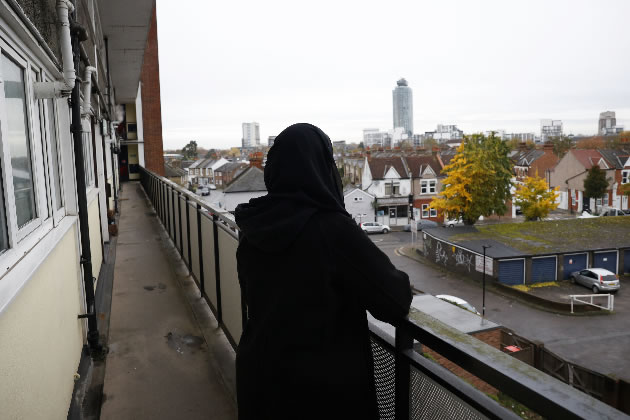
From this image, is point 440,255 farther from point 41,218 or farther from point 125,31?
point 41,218

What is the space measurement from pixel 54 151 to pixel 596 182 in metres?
53.1

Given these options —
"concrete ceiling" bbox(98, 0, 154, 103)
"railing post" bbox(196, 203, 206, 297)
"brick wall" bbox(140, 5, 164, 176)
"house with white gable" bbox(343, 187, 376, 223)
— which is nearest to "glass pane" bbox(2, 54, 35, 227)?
"railing post" bbox(196, 203, 206, 297)

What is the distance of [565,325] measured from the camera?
20.6 m

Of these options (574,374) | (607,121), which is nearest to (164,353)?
(574,374)

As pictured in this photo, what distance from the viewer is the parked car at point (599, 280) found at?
2445 cm

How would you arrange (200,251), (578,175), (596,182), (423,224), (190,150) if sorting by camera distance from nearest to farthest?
(200,251)
(423,224)
(596,182)
(578,175)
(190,150)

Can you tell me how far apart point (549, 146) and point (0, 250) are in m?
63.6

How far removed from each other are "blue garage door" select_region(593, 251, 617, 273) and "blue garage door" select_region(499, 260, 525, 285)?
5.10m

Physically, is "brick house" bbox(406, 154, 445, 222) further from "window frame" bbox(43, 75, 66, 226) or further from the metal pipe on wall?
"window frame" bbox(43, 75, 66, 226)

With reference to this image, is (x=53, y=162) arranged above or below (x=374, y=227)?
above

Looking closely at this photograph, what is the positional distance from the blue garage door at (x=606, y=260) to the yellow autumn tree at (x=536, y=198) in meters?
12.8

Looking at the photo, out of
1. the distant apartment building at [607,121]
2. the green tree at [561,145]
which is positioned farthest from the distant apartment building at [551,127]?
the green tree at [561,145]

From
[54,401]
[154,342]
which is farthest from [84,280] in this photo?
[54,401]

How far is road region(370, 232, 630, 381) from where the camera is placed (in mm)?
17406
